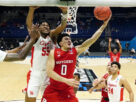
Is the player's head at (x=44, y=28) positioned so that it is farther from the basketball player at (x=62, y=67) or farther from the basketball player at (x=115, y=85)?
the basketball player at (x=115, y=85)

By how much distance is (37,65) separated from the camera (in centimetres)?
399

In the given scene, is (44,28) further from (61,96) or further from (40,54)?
(61,96)

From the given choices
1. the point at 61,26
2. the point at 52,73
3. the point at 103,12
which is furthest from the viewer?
the point at 61,26

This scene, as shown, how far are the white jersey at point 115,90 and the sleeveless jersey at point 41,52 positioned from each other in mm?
1232

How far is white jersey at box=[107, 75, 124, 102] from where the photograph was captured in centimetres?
399

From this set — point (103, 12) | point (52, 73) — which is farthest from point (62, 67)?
point (103, 12)

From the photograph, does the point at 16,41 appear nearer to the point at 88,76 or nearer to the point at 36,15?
the point at 36,15

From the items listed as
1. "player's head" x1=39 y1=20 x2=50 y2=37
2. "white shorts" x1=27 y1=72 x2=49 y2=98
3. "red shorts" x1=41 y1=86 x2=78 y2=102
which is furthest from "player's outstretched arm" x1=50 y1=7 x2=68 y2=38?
"red shorts" x1=41 y1=86 x2=78 y2=102

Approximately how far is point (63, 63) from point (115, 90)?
1209 millimetres

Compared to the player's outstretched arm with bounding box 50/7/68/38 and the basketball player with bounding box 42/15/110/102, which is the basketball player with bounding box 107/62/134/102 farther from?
the player's outstretched arm with bounding box 50/7/68/38

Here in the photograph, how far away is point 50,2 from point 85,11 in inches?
812

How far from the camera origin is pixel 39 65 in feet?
13.0

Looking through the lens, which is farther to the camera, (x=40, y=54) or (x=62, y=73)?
(x=40, y=54)

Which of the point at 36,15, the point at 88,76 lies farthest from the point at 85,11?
the point at 88,76
